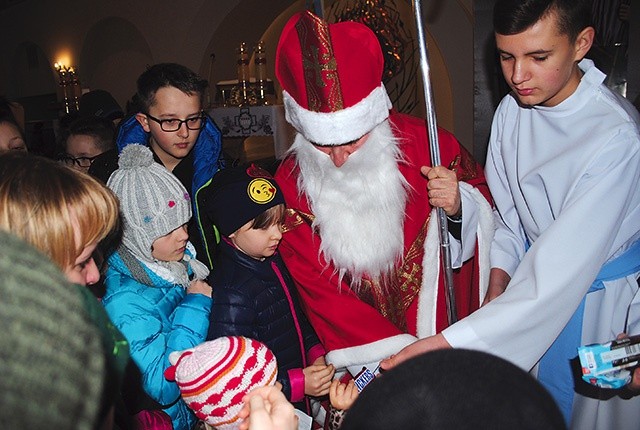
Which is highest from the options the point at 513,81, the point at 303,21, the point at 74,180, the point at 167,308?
the point at 303,21

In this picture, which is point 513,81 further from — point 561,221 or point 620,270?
point 620,270

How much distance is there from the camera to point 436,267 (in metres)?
2.10

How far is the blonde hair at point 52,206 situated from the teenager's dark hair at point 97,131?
2.04 m

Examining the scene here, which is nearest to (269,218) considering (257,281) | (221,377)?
(257,281)

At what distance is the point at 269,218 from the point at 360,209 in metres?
0.38

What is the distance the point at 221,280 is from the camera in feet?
6.52

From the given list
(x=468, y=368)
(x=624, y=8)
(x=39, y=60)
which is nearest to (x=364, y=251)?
(x=468, y=368)

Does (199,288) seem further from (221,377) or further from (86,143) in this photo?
A: (86,143)

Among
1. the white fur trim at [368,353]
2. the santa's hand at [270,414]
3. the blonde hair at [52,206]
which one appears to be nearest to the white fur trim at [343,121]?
the white fur trim at [368,353]

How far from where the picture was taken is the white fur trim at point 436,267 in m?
2.08

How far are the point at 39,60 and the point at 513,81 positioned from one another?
14096mm

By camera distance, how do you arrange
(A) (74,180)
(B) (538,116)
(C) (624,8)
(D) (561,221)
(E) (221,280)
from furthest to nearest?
1. (C) (624,8)
2. (E) (221,280)
3. (B) (538,116)
4. (D) (561,221)
5. (A) (74,180)

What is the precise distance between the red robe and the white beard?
5 centimetres

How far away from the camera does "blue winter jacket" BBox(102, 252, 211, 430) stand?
5.63 feet
